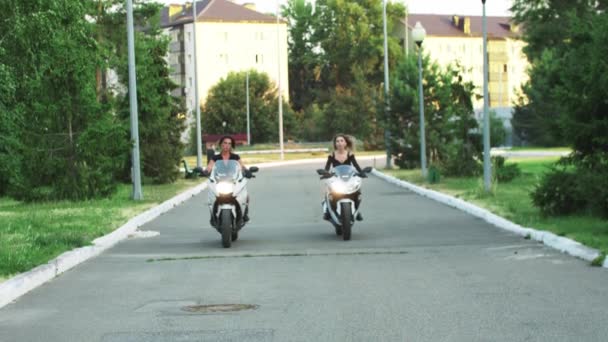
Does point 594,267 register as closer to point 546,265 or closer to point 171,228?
point 546,265

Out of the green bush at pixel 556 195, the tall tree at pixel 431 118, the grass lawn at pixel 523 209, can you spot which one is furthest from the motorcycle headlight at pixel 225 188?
the tall tree at pixel 431 118

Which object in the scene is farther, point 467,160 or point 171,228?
point 467,160

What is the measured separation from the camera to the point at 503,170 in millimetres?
32594

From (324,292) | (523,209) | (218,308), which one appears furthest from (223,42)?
(218,308)

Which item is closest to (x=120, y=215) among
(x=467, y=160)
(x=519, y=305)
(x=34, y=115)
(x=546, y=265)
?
(x=34, y=115)

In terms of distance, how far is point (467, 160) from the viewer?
34906 mm

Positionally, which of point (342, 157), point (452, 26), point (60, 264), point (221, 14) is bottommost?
point (60, 264)

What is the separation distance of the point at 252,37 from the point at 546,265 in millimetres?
121571

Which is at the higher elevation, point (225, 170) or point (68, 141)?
point (68, 141)

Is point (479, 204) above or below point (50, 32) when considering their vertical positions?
below

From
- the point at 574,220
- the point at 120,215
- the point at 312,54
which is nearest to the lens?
the point at 574,220

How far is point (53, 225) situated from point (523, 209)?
8304 millimetres

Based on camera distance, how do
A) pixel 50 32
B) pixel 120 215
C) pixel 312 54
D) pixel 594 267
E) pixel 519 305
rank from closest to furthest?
pixel 519 305
pixel 594 267
pixel 50 32
pixel 120 215
pixel 312 54

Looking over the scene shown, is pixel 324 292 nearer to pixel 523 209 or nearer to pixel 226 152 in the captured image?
pixel 226 152
